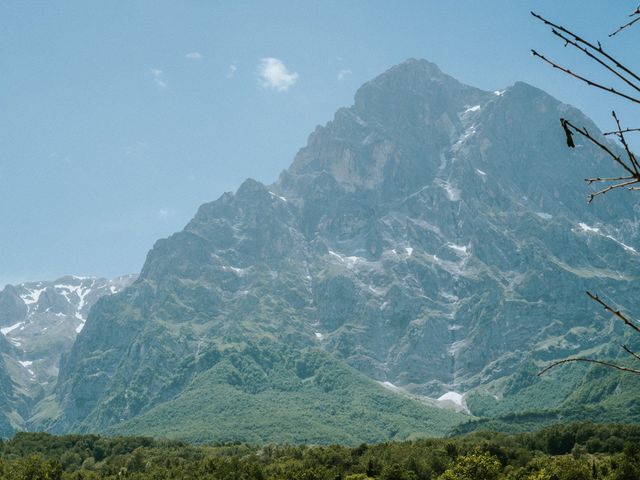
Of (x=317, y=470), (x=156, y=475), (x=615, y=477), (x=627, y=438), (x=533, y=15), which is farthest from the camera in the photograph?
(x=627, y=438)

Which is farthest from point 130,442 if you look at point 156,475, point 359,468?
point 359,468

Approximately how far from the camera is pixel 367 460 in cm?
13825

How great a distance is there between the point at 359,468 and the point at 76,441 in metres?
97.0

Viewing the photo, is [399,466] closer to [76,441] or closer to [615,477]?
[615,477]

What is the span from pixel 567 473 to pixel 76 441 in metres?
142

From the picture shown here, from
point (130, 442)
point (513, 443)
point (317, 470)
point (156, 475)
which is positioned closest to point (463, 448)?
point (513, 443)

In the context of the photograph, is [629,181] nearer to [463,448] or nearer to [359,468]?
[359,468]

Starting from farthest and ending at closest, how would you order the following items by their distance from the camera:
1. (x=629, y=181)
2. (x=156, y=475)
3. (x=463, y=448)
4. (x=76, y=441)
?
(x=76, y=441) → (x=463, y=448) → (x=156, y=475) → (x=629, y=181)

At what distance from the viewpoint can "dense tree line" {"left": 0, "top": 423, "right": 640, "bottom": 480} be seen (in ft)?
355

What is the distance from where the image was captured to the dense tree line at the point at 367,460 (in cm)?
10831

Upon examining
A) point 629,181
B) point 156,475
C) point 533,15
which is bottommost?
point 156,475

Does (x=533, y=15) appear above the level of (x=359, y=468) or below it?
above

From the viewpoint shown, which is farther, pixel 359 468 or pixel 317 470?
pixel 359 468

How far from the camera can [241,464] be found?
442ft
